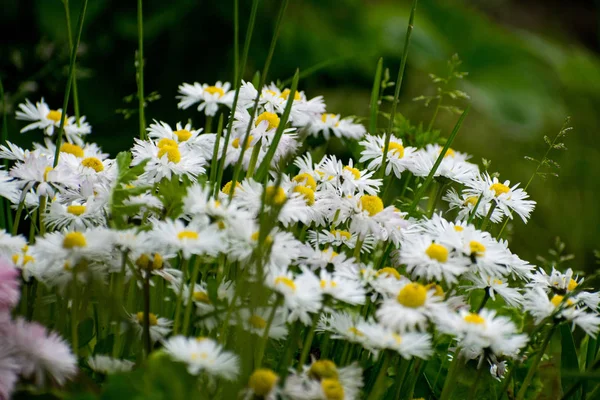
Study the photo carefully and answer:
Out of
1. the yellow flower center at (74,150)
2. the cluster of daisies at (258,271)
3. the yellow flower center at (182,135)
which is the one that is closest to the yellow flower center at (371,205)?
the cluster of daisies at (258,271)

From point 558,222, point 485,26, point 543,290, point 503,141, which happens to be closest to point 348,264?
point 543,290

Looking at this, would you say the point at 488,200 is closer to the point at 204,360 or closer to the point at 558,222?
the point at 204,360

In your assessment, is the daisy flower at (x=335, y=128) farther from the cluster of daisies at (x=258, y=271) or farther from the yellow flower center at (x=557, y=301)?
the yellow flower center at (x=557, y=301)

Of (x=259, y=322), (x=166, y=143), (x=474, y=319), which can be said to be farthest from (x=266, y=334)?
(x=166, y=143)

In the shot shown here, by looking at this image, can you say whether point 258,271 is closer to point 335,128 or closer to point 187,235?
point 187,235

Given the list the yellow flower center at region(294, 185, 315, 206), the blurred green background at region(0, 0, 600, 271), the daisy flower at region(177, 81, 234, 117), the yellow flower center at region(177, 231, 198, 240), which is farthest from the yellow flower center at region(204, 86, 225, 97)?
the blurred green background at region(0, 0, 600, 271)
